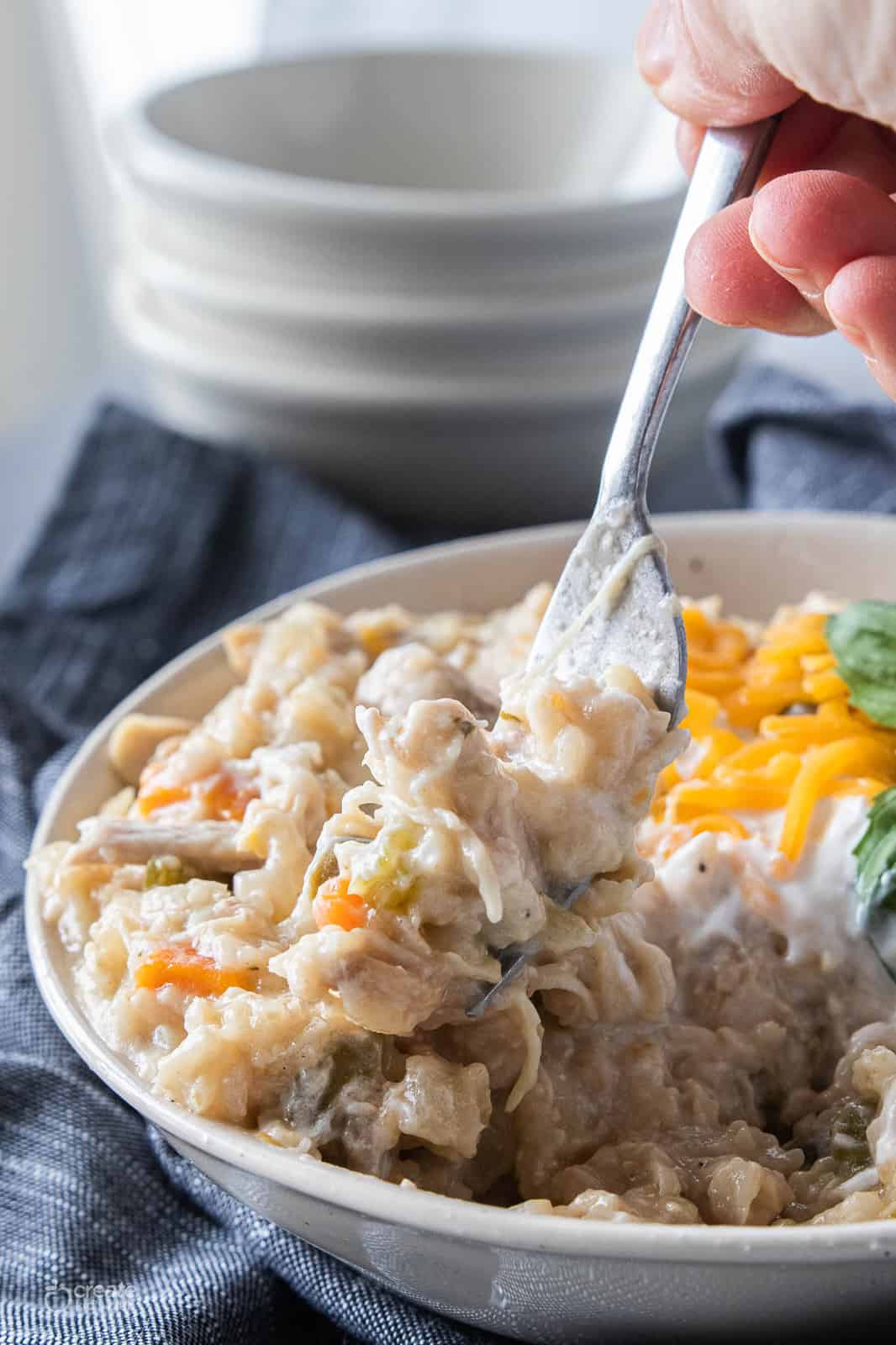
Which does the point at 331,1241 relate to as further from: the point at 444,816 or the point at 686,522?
the point at 686,522

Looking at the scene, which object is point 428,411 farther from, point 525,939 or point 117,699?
point 525,939

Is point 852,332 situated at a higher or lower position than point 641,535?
higher

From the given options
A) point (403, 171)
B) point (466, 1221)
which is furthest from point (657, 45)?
point (403, 171)

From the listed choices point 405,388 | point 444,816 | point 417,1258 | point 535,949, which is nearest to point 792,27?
point 444,816

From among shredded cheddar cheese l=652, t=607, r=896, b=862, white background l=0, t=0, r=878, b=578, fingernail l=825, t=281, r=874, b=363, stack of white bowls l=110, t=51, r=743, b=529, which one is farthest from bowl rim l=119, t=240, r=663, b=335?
white background l=0, t=0, r=878, b=578

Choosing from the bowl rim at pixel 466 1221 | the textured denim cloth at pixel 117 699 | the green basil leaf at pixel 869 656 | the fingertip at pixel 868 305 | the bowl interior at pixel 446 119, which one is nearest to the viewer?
the bowl rim at pixel 466 1221

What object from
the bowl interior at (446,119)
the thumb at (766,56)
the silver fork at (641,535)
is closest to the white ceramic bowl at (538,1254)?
the silver fork at (641,535)

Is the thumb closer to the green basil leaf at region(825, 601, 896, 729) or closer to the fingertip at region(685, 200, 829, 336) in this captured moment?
the fingertip at region(685, 200, 829, 336)

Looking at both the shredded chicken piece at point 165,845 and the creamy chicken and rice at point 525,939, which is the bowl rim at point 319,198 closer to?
the creamy chicken and rice at point 525,939
